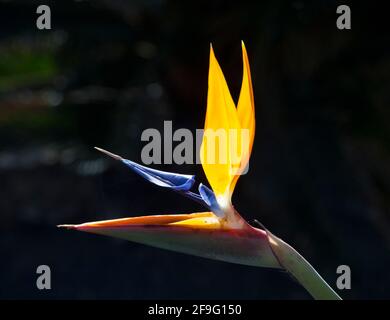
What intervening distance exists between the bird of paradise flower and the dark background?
1764 mm

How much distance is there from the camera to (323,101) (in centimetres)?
319

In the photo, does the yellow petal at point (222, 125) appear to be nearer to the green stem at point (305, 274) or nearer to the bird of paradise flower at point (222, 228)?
the bird of paradise flower at point (222, 228)

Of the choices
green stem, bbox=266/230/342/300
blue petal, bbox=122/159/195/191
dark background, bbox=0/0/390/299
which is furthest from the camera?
dark background, bbox=0/0/390/299

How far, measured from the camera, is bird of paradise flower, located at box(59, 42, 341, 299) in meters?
1.00

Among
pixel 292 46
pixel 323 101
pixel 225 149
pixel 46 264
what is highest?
pixel 292 46

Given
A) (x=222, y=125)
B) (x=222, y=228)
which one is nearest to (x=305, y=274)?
(x=222, y=228)

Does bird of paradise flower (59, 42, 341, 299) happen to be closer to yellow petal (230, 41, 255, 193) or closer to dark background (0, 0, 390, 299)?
yellow petal (230, 41, 255, 193)

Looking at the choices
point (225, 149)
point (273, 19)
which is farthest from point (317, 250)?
point (225, 149)

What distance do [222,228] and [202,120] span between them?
234 cm

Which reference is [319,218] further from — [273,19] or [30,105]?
[30,105]

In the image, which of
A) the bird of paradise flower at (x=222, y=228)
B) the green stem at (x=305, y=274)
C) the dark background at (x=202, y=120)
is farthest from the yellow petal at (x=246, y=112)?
the dark background at (x=202, y=120)

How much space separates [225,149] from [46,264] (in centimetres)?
273

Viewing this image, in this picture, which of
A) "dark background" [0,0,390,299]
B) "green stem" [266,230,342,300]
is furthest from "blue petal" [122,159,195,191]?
"dark background" [0,0,390,299]

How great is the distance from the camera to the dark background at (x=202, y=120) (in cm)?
312
